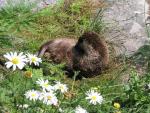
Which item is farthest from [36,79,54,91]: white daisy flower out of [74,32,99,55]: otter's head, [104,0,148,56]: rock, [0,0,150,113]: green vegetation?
[104,0,148,56]: rock

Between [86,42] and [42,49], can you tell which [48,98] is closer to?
[86,42]

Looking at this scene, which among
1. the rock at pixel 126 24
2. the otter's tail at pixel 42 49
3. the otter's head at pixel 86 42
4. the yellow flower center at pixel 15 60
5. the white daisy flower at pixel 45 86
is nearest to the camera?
the yellow flower center at pixel 15 60

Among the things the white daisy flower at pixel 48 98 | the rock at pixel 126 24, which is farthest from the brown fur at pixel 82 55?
the white daisy flower at pixel 48 98

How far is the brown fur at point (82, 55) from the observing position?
5250mm

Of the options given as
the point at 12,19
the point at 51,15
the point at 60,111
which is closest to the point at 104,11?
the point at 51,15

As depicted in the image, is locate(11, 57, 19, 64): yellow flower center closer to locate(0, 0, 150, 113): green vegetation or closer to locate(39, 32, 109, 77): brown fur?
locate(0, 0, 150, 113): green vegetation

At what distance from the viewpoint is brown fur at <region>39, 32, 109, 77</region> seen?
5.25 metres

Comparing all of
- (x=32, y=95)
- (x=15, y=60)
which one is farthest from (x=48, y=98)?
(x=15, y=60)

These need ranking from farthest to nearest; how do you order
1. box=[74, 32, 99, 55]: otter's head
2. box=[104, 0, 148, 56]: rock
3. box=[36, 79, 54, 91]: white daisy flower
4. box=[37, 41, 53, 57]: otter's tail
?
box=[104, 0, 148, 56]: rock < box=[37, 41, 53, 57]: otter's tail < box=[74, 32, 99, 55]: otter's head < box=[36, 79, 54, 91]: white daisy flower

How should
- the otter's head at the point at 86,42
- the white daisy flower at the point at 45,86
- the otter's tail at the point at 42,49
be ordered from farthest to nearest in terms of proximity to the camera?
the otter's tail at the point at 42,49
the otter's head at the point at 86,42
the white daisy flower at the point at 45,86

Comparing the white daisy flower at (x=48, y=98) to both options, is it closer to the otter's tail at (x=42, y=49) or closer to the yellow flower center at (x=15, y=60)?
the yellow flower center at (x=15, y=60)

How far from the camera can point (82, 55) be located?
5.30 m

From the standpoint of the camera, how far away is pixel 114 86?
461cm

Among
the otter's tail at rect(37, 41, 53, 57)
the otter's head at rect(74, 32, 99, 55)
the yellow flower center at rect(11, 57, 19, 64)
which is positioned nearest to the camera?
the yellow flower center at rect(11, 57, 19, 64)
